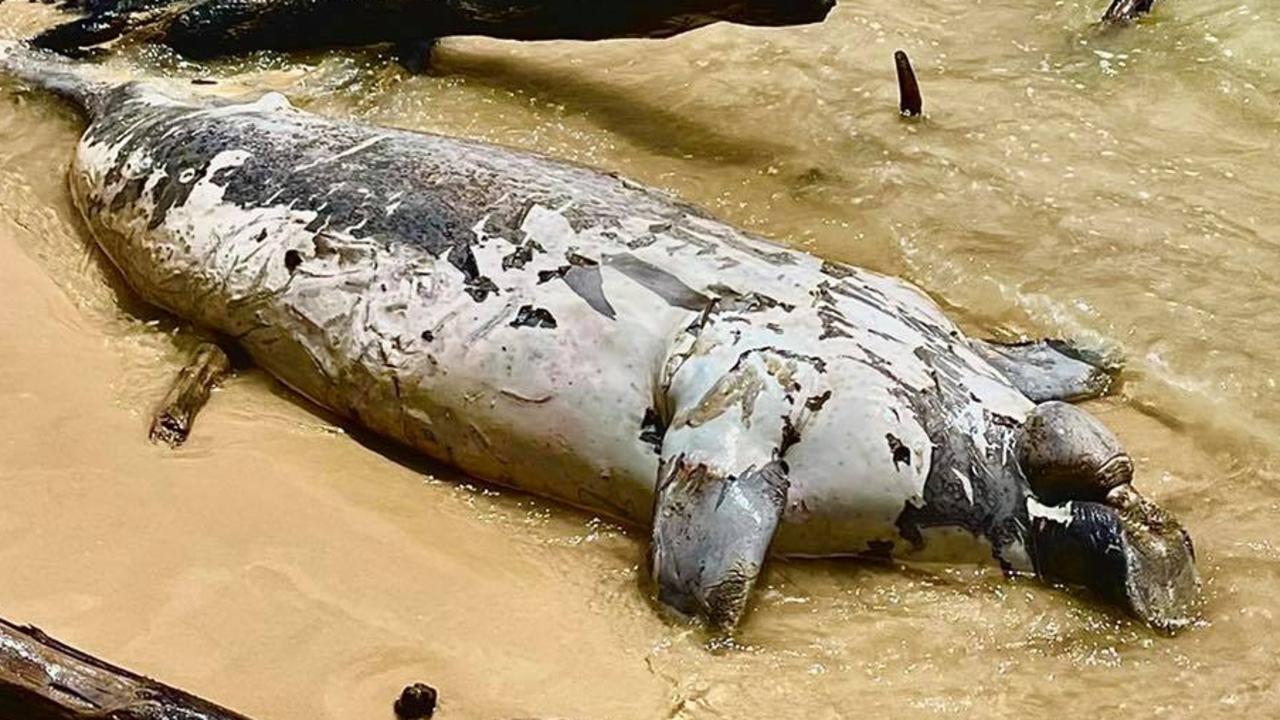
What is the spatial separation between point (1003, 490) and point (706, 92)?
3155 millimetres

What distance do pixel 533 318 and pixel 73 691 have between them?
171 cm

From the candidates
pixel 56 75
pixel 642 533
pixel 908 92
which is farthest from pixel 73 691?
pixel 908 92

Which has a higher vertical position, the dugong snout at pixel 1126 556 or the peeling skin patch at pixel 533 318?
the peeling skin patch at pixel 533 318

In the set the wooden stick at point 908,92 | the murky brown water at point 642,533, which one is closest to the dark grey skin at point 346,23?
the murky brown water at point 642,533

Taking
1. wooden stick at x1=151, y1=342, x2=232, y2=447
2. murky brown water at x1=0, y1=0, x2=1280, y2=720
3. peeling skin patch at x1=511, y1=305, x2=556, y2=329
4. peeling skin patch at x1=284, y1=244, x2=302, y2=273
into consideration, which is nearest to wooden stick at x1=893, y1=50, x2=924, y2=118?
murky brown water at x1=0, y1=0, x2=1280, y2=720

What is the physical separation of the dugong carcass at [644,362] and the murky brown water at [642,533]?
→ 123 millimetres

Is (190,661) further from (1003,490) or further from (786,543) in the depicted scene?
(1003,490)

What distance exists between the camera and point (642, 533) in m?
3.78

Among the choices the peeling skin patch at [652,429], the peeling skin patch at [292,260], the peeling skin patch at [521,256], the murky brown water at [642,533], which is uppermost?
the peeling skin patch at [521,256]

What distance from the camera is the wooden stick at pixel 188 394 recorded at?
159 inches

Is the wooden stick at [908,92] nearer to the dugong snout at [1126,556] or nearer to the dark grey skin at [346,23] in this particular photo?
the dark grey skin at [346,23]

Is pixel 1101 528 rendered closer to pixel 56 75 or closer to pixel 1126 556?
pixel 1126 556

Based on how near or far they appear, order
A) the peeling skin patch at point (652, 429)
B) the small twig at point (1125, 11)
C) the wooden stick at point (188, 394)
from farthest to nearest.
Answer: the small twig at point (1125, 11) < the wooden stick at point (188, 394) < the peeling skin patch at point (652, 429)

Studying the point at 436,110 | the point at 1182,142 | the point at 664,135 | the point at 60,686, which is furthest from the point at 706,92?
the point at 60,686
